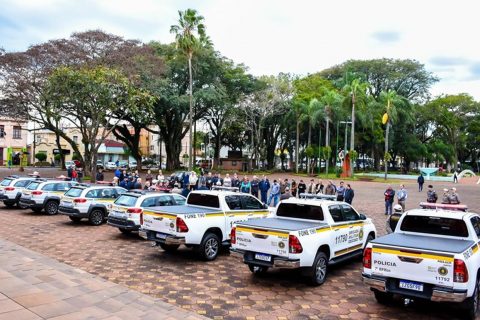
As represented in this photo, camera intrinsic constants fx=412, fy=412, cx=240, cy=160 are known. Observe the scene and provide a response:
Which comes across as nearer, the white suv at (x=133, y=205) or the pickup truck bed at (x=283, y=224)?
the pickup truck bed at (x=283, y=224)

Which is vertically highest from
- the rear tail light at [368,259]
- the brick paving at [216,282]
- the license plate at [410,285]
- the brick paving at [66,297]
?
the rear tail light at [368,259]

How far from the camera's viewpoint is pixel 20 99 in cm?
3412

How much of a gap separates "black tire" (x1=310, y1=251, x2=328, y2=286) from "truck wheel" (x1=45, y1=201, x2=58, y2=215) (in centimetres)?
1377

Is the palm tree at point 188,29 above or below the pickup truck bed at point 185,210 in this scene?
above

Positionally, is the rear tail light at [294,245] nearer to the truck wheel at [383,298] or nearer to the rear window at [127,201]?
the truck wheel at [383,298]

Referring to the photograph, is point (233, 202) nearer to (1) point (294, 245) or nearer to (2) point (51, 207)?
(1) point (294, 245)

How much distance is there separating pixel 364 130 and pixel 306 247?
54454 millimetres

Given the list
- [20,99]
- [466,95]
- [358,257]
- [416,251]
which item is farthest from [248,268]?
[466,95]

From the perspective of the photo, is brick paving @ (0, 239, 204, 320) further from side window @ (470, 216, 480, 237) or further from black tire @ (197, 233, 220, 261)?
side window @ (470, 216, 480, 237)

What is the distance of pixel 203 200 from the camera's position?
11711 millimetres

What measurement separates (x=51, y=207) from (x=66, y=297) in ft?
39.3

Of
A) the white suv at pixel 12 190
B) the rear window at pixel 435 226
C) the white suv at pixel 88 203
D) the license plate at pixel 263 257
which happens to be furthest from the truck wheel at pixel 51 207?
the rear window at pixel 435 226

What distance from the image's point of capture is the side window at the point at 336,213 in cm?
958

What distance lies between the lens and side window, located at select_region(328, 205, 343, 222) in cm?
958
